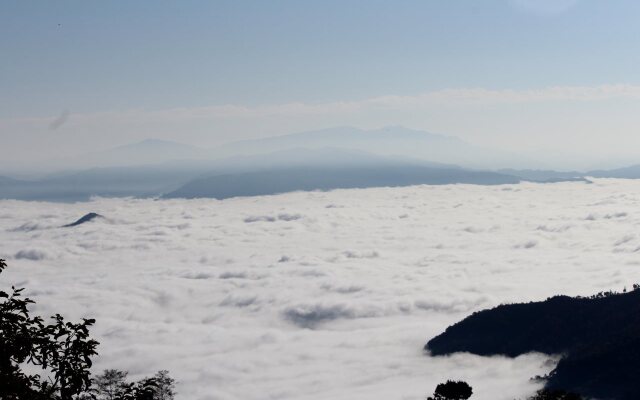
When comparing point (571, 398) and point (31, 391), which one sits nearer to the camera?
point (31, 391)

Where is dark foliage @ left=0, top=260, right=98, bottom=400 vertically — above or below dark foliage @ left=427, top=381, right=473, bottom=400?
above

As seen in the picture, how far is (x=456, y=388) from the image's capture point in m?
143

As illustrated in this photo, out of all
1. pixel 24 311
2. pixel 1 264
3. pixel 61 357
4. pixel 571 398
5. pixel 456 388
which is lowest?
pixel 456 388

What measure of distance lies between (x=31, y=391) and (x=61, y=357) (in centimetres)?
175

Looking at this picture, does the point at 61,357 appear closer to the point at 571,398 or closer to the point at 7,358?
the point at 7,358

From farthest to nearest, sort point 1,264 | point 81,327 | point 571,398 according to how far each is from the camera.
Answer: point 571,398, point 1,264, point 81,327

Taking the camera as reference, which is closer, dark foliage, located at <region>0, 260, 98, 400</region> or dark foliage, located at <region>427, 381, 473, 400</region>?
dark foliage, located at <region>0, 260, 98, 400</region>

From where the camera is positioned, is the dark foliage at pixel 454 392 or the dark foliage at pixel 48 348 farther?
the dark foliage at pixel 454 392

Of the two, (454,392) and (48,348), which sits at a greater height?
(48,348)

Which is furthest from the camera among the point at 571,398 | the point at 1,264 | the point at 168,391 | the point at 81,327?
the point at 168,391

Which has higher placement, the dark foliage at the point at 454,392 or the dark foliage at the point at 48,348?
the dark foliage at the point at 48,348

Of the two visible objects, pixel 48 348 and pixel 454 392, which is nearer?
pixel 48 348

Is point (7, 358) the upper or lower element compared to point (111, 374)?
upper

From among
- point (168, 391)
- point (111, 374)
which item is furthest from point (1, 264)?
point (111, 374)
